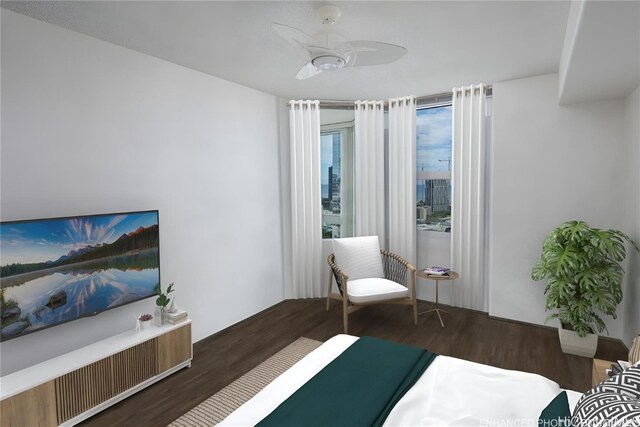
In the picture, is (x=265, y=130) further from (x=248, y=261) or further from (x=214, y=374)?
(x=214, y=374)

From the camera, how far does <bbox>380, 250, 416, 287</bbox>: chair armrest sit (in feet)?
13.9

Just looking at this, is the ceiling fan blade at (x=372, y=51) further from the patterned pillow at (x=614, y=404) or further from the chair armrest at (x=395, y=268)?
the chair armrest at (x=395, y=268)

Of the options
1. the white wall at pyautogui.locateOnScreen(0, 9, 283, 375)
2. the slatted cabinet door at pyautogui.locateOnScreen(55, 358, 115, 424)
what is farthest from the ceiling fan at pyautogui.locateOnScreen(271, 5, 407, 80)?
the slatted cabinet door at pyautogui.locateOnScreen(55, 358, 115, 424)

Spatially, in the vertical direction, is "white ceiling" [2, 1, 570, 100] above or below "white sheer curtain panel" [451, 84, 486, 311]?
above

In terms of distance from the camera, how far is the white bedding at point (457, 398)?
1.51 meters

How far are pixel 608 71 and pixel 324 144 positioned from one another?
3108 mm

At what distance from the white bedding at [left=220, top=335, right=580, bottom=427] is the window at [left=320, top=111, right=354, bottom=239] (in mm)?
3053

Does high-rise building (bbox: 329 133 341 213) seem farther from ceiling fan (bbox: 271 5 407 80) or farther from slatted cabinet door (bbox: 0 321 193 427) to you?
slatted cabinet door (bbox: 0 321 193 427)

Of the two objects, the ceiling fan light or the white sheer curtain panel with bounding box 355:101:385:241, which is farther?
the white sheer curtain panel with bounding box 355:101:385:241

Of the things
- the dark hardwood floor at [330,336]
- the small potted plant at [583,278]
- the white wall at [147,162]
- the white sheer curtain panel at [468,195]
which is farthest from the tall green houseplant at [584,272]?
Answer: the white wall at [147,162]

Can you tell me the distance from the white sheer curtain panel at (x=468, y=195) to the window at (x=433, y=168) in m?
0.27

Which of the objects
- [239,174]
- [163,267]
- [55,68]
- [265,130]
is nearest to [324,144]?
[265,130]

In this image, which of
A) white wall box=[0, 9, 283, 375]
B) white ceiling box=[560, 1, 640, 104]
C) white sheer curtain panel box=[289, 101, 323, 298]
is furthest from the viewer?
white sheer curtain panel box=[289, 101, 323, 298]

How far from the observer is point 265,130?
170 inches
